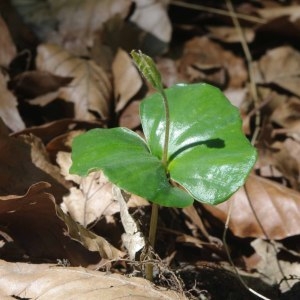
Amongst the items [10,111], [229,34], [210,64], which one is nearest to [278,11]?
[229,34]

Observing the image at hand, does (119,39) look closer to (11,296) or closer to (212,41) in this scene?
(212,41)

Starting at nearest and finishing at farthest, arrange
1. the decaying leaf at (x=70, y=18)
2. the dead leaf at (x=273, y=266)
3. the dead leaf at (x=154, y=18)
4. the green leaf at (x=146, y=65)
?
the green leaf at (x=146, y=65), the dead leaf at (x=273, y=266), the decaying leaf at (x=70, y=18), the dead leaf at (x=154, y=18)

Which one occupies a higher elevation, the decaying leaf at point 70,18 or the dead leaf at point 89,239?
the decaying leaf at point 70,18

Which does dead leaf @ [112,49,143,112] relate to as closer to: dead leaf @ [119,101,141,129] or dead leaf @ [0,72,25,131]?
dead leaf @ [119,101,141,129]

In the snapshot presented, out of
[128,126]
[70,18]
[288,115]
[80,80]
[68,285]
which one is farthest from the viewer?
[70,18]

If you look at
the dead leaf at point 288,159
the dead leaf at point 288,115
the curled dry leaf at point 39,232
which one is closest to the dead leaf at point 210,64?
the dead leaf at point 288,115

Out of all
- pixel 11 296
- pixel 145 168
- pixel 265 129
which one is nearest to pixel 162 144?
pixel 145 168

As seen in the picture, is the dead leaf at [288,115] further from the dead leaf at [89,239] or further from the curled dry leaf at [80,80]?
the dead leaf at [89,239]

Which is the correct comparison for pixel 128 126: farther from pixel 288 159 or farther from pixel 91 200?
pixel 288 159
